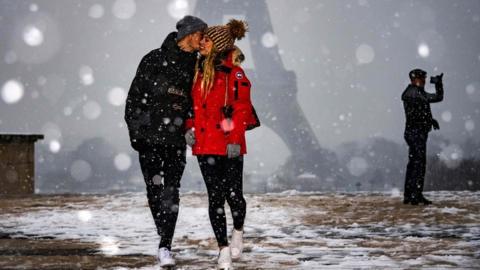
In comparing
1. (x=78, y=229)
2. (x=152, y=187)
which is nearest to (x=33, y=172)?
(x=78, y=229)

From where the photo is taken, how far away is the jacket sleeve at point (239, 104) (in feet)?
11.6

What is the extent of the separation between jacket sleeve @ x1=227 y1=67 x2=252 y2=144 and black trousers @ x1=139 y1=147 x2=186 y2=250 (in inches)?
15.6

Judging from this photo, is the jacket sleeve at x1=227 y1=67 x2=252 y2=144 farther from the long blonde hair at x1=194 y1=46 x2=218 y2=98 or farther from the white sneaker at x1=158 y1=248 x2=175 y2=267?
the white sneaker at x1=158 y1=248 x2=175 y2=267

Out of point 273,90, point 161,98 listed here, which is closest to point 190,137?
point 161,98

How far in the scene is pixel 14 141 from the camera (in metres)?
10.3

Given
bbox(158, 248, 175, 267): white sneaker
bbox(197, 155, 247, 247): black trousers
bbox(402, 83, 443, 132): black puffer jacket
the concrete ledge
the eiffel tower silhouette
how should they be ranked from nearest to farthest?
bbox(158, 248, 175, 267): white sneaker
bbox(197, 155, 247, 247): black trousers
bbox(402, 83, 443, 132): black puffer jacket
the concrete ledge
the eiffel tower silhouette

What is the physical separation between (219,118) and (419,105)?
4.40 m

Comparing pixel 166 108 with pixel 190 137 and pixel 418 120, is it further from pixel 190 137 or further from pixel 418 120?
pixel 418 120

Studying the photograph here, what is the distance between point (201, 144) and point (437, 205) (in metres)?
4.57

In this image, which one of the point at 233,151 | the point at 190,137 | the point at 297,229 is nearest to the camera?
the point at 233,151

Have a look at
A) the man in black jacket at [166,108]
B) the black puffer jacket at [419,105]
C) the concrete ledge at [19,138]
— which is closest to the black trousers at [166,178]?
the man in black jacket at [166,108]

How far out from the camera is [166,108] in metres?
3.72

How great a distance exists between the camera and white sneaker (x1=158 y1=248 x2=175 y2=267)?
347cm

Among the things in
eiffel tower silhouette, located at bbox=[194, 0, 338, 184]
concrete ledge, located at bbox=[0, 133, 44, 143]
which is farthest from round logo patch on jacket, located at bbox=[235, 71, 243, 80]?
eiffel tower silhouette, located at bbox=[194, 0, 338, 184]
